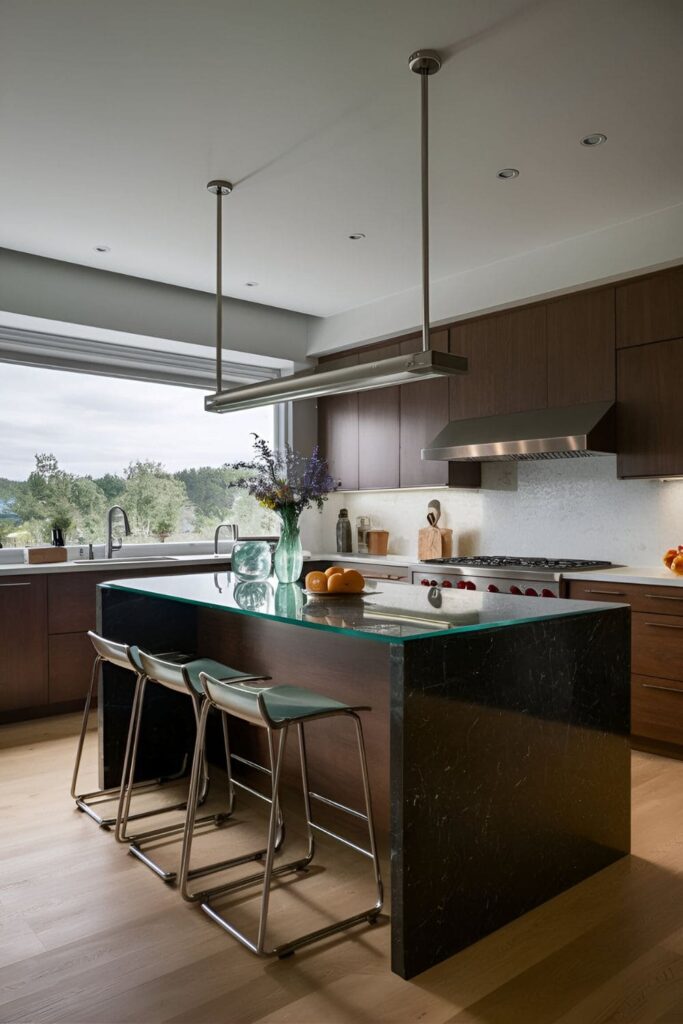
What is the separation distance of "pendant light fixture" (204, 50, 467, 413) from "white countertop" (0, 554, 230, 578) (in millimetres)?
1457

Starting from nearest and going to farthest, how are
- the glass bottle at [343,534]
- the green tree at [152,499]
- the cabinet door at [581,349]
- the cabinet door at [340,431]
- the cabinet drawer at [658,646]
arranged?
the cabinet drawer at [658,646]
the cabinet door at [581,349]
the green tree at [152,499]
the cabinet door at [340,431]
the glass bottle at [343,534]

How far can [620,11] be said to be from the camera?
2.31 meters

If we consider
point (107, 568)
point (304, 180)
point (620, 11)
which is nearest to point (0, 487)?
point (107, 568)

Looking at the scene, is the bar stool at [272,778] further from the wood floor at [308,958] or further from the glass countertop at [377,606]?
the glass countertop at [377,606]

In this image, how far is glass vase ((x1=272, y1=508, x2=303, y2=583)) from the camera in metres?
3.13

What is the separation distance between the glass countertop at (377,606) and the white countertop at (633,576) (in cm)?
127

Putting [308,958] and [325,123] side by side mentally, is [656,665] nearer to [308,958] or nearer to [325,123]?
[308,958]

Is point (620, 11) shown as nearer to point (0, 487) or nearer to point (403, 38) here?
point (403, 38)

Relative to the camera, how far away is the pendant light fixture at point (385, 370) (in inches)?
102

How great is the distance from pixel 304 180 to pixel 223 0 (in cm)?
123

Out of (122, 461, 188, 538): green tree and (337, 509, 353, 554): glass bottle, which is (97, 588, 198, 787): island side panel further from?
(337, 509, 353, 554): glass bottle

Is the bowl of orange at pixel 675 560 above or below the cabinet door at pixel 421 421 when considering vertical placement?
below

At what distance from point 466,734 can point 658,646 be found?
6.57 feet

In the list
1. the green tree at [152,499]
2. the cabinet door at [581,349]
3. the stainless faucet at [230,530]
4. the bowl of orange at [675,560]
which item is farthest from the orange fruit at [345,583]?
the green tree at [152,499]
